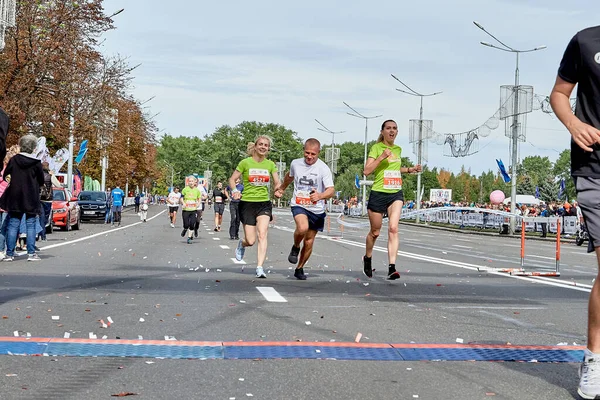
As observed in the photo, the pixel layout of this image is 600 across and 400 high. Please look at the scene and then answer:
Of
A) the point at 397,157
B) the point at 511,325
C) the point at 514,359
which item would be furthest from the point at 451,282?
the point at 514,359

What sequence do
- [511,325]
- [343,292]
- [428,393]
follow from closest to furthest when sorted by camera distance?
[428,393] → [511,325] → [343,292]

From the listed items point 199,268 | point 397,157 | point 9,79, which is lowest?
point 199,268

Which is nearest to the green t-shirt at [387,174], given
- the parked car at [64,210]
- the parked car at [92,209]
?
the parked car at [64,210]

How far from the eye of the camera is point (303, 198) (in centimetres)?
1191

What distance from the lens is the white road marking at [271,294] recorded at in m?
9.09

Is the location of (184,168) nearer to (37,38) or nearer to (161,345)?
(37,38)

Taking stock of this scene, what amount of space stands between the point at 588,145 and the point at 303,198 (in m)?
7.47

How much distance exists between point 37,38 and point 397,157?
897 inches

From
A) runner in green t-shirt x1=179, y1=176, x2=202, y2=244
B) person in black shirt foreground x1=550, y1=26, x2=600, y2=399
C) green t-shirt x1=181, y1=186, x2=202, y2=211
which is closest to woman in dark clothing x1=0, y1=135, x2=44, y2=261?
runner in green t-shirt x1=179, y1=176, x2=202, y2=244

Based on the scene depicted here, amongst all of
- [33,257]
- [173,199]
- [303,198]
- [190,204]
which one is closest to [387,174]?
[303,198]

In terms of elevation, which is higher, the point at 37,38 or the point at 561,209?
the point at 37,38

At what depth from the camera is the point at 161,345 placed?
607cm

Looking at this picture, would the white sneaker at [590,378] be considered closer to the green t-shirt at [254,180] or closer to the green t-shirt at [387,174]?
the green t-shirt at [387,174]

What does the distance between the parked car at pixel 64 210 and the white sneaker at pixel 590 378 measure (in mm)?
25293
